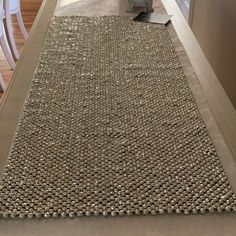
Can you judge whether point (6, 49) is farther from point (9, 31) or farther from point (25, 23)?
point (25, 23)

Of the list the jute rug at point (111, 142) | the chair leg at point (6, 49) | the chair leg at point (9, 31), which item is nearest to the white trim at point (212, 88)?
the jute rug at point (111, 142)

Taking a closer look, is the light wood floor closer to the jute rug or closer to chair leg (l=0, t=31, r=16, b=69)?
chair leg (l=0, t=31, r=16, b=69)

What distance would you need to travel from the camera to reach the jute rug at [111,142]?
668 millimetres

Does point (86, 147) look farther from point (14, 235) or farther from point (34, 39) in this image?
point (34, 39)

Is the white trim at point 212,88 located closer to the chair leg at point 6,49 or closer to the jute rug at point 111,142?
the jute rug at point 111,142

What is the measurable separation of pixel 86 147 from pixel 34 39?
0.61 m

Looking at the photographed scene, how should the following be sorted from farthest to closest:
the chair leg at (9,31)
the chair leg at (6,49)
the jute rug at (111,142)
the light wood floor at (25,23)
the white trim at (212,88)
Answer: the light wood floor at (25,23) → the chair leg at (9,31) → the chair leg at (6,49) → the white trim at (212,88) → the jute rug at (111,142)

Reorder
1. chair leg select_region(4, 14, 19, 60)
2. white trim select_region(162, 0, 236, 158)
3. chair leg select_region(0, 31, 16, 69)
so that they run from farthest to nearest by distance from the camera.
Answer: chair leg select_region(4, 14, 19, 60), chair leg select_region(0, 31, 16, 69), white trim select_region(162, 0, 236, 158)

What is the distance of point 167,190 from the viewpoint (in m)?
0.69

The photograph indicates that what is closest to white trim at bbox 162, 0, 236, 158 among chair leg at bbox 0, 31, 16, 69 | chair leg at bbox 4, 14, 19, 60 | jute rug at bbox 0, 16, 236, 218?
jute rug at bbox 0, 16, 236, 218

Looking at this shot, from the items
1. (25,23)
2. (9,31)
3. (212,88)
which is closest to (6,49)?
(9,31)

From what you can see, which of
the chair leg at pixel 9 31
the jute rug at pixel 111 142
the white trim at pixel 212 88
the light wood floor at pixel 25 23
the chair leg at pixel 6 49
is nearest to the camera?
the jute rug at pixel 111 142

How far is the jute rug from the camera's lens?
67 cm

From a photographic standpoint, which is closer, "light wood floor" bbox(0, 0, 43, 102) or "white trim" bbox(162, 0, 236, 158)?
"white trim" bbox(162, 0, 236, 158)
